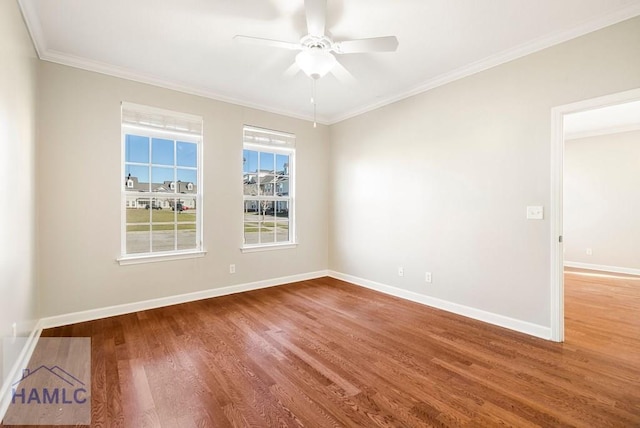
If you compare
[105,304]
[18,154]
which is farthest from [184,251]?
[18,154]

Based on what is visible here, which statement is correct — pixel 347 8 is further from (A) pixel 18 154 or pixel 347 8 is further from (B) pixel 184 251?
(B) pixel 184 251

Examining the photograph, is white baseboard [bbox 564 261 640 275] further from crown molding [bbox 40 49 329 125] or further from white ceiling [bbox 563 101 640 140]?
crown molding [bbox 40 49 329 125]

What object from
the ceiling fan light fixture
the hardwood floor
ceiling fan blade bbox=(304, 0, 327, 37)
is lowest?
the hardwood floor

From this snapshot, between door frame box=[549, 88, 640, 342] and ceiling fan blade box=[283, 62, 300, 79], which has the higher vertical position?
ceiling fan blade box=[283, 62, 300, 79]

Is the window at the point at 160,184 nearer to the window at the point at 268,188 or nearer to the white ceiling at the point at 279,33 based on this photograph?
the white ceiling at the point at 279,33

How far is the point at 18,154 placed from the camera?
85.4 inches

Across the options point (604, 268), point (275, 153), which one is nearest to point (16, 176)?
point (275, 153)

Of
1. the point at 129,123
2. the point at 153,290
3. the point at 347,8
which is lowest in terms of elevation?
the point at 153,290

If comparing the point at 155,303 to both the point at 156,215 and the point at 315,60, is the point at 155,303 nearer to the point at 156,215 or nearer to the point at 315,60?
the point at 156,215

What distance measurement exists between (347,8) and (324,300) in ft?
10.6

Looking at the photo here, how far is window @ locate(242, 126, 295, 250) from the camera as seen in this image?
4402 millimetres

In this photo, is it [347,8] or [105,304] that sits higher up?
[347,8]

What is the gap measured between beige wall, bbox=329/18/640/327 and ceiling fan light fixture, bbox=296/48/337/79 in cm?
182

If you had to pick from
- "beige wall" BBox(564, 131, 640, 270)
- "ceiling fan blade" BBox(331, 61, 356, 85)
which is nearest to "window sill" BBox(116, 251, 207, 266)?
"ceiling fan blade" BBox(331, 61, 356, 85)
